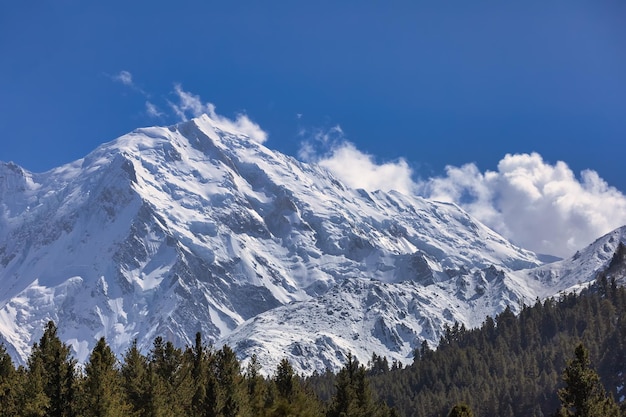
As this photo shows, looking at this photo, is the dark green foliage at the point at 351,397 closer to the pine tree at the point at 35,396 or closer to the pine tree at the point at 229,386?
the pine tree at the point at 229,386

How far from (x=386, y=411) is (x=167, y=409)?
3481 centimetres

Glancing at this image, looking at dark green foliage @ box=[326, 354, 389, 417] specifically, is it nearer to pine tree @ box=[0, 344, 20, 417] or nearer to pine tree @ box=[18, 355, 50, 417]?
pine tree @ box=[0, 344, 20, 417]

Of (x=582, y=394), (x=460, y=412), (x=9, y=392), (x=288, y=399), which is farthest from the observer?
(x=288, y=399)

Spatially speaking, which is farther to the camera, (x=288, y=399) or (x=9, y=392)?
(x=288, y=399)

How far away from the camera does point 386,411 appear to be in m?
88.9

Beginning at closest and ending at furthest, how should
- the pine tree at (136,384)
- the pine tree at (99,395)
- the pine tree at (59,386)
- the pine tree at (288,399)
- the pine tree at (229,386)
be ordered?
the pine tree at (99,395)
the pine tree at (59,386)
the pine tree at (136,384)
the pine tree at (288,399)
the pine tree at (229,386)

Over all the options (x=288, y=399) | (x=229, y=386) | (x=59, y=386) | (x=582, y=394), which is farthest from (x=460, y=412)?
(x=59, y=386)

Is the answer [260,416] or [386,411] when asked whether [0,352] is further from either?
[386,411]

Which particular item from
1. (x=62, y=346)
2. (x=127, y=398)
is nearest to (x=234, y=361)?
(x=127, y=398)

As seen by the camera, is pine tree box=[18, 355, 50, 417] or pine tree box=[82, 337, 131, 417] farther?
pine tree box=[82, 337, 131, 417]

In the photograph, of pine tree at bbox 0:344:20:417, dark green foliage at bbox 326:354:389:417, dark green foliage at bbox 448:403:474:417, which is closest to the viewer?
dark green foliage at bbox 448:403:474:417

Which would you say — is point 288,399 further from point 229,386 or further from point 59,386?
point 59,386

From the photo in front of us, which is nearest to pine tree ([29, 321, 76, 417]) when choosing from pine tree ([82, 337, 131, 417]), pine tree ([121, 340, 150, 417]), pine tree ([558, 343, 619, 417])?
pine tree ([82, 337, 131, 417])

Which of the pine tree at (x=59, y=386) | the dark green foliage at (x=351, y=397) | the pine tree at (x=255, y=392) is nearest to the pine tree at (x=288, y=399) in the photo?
the pine tree at (x=255, y=392)
